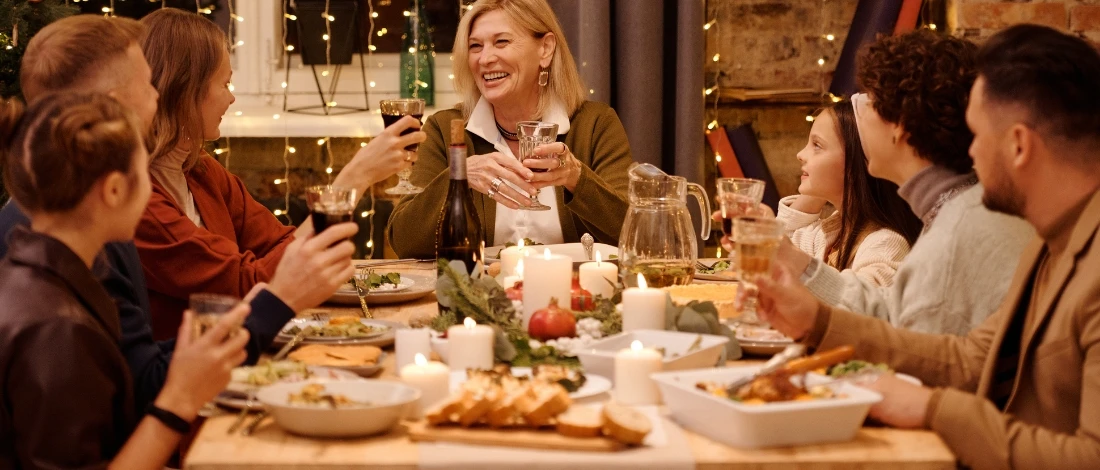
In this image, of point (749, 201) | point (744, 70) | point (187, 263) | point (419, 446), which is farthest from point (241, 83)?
point (419, 446)

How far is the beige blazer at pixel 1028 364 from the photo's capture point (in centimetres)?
148

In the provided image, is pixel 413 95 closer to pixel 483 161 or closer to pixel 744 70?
pixel 744 70

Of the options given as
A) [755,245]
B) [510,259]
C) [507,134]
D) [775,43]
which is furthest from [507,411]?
[775,43]

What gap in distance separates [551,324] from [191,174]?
1.25 meters

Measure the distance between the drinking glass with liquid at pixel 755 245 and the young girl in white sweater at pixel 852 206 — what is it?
64 cm

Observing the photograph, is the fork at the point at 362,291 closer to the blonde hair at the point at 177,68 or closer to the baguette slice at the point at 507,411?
the blonde hair at the point at 177,68

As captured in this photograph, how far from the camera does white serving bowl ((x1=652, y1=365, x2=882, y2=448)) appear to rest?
1398mm

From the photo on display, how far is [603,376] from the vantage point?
5.64ft

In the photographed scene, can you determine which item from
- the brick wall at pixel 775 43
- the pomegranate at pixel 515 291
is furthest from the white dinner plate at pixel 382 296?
the brick wall at pixel 775 43

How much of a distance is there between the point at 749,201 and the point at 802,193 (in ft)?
2.54

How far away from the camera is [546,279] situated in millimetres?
1937

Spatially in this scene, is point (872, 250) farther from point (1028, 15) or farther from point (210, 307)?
point (1028, 15)

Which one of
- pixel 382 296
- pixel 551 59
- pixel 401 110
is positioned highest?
pixel 551 59

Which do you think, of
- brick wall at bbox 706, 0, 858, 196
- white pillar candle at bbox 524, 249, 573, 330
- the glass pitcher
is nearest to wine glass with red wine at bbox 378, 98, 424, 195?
the glass pitcher
